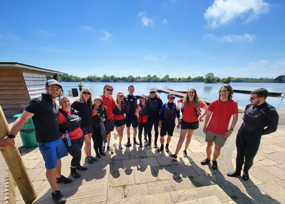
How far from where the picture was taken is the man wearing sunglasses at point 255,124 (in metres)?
2.29

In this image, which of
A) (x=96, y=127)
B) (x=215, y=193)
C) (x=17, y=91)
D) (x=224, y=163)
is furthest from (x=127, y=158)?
(x=17, y=91)

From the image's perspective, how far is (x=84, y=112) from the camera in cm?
267

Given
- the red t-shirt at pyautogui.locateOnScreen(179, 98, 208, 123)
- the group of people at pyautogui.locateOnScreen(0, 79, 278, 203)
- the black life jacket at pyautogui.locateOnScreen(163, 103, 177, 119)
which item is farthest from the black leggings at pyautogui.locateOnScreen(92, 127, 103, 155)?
the red t-shirt at pyautogui.locateOnScreen(179, 98, 208, 123)

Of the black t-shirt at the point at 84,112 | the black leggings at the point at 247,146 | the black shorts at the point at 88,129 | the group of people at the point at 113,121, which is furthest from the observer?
the black shorts at the point at 88,129

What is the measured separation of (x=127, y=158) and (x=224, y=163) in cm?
277

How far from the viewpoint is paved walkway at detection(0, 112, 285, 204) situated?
2055 millimetres

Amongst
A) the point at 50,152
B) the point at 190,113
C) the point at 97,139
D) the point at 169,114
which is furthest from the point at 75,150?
the point at 190,113

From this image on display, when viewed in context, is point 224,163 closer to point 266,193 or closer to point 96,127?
point 266,193

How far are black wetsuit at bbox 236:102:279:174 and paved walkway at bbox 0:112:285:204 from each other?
55 centimetres

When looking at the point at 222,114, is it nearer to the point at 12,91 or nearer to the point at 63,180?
the point at 63,180

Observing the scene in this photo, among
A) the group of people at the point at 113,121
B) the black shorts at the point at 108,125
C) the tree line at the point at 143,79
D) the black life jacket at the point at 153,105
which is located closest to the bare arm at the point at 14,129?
the group of people at the point at 113,121

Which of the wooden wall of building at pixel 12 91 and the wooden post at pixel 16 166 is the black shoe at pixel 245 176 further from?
the wooden wall of building at pixel 12 91

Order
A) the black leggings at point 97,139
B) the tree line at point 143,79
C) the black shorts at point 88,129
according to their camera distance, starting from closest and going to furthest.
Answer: the black shorts at point 88,129, the black leggings at point 97,139, the tree line at point 143,79

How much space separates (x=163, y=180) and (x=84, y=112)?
7.92 ft
